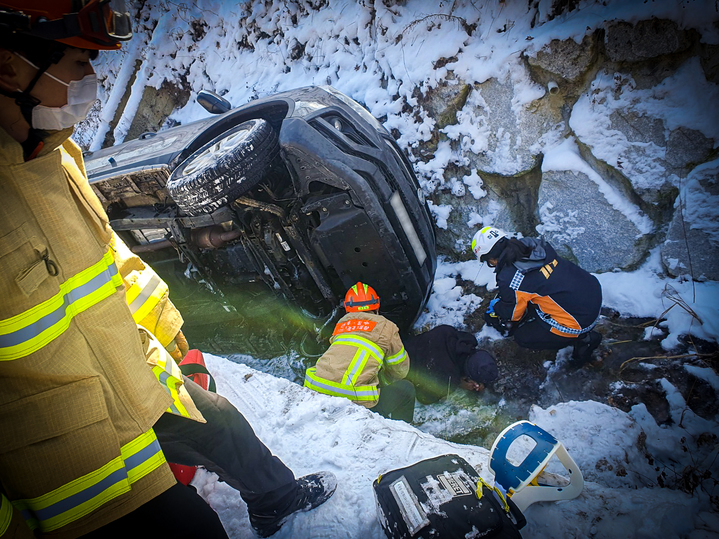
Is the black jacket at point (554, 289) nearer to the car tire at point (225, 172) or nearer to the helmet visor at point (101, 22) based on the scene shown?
the car tire at point (225, 172)

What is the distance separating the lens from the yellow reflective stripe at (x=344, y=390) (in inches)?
91.8

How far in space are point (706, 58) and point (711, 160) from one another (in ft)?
2.58

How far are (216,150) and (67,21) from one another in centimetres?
173

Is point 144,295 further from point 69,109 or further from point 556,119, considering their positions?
point 556,119

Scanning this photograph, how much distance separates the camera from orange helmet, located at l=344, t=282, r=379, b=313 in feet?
9.10

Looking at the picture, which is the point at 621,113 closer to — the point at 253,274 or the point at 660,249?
the point at 660,249

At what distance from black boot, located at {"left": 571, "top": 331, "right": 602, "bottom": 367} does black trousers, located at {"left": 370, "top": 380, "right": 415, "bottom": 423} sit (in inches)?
54.4

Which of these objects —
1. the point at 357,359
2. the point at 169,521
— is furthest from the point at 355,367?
the point at 169,521

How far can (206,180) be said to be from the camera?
2.42m

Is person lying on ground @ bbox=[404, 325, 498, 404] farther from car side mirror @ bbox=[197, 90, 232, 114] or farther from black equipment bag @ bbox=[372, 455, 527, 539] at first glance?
car side mirror @ bbox=[197, 90, 232, 114]

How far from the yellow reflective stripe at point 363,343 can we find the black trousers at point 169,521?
4.46 feet

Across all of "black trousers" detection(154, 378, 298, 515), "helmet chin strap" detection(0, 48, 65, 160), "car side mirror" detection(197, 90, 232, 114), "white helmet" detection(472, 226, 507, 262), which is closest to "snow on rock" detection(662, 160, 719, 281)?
"white helmet" detection(472, 226, 507, 262)

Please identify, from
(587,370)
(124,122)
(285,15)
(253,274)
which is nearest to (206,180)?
(253,274)

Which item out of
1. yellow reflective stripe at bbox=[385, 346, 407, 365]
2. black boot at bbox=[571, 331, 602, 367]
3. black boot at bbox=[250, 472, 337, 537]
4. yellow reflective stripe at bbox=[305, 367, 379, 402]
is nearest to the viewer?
black boot at bbox=[250, 472, 337, 537]
